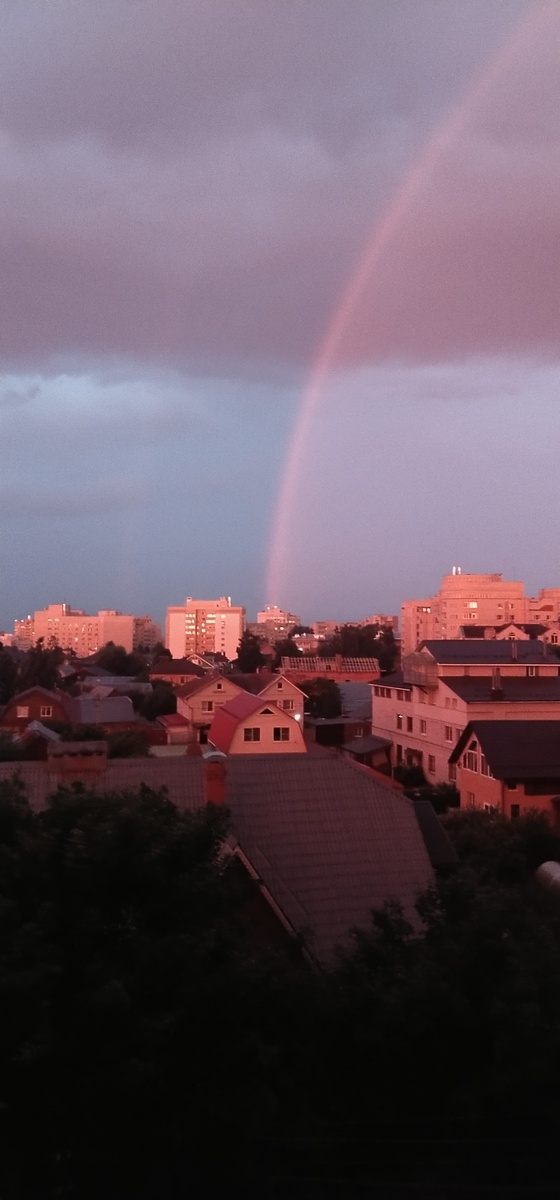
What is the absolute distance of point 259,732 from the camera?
2469 centimetres

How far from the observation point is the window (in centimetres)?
2455

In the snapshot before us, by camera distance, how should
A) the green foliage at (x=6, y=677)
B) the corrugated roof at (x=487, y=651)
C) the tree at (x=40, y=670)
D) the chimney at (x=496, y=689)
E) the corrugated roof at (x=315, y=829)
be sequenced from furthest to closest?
the green foliage at (x=6, y=677), the tree at (x=40, y=670), the corrugated roof at (x=487, y=651), the chimney at (x=496, y=689), the corrugated roof at (x=315, y=829)

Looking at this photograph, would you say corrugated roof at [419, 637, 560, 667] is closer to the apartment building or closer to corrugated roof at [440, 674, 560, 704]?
the apartment building

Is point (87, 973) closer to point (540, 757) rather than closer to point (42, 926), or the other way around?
point (42, 926)

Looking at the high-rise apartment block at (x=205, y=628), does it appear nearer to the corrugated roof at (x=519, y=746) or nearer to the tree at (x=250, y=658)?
the tree at (x=250, y=658)

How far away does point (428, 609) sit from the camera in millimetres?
84375

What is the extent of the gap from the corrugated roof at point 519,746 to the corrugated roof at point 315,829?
27.1ft

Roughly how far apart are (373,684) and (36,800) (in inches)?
864

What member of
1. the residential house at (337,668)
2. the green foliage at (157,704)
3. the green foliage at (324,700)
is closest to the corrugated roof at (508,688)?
the green foliage at (324,700)

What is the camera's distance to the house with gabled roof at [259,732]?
2445 cm

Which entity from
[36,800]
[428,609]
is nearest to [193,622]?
[428,609]

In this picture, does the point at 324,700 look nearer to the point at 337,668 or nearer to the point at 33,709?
the point at 33,709

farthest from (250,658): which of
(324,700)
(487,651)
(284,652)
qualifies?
(487,651)

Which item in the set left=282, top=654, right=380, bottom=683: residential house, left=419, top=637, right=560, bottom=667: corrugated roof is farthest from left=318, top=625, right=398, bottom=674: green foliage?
left=419, top=637, right=560, bottom=667: corrugated roof
